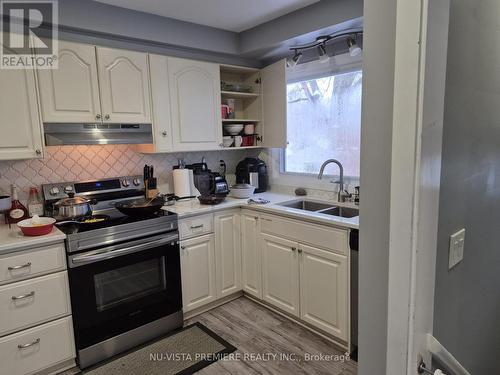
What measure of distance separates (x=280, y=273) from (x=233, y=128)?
4.72ft

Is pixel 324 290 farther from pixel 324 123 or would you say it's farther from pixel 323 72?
pixel 323 72

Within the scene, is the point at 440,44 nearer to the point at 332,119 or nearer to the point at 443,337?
the point at 443,337

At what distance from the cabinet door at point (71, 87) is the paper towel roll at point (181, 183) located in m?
0.82

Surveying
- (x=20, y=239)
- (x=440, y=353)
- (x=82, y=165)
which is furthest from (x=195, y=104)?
(x=440, y=353)

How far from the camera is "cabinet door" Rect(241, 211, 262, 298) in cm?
278

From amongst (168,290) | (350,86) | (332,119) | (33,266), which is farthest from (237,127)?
(33,266)

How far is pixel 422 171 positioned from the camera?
79 cm

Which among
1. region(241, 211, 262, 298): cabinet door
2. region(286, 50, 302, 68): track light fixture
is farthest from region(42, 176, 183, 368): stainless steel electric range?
region(286, 50, 302, 68): track light fixture

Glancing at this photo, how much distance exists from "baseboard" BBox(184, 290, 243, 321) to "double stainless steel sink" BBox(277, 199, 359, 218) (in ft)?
3.07

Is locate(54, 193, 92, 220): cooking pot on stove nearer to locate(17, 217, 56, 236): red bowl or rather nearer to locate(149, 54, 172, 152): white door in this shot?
locate(17, 217, 56, 236): red bowl

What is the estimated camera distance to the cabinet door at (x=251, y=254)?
2.78m

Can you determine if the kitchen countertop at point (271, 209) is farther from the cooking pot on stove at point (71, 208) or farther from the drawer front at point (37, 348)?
the drawer front at point (37, 348)

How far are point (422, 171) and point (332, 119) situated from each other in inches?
85.1

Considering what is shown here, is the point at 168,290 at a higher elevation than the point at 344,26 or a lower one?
lower
